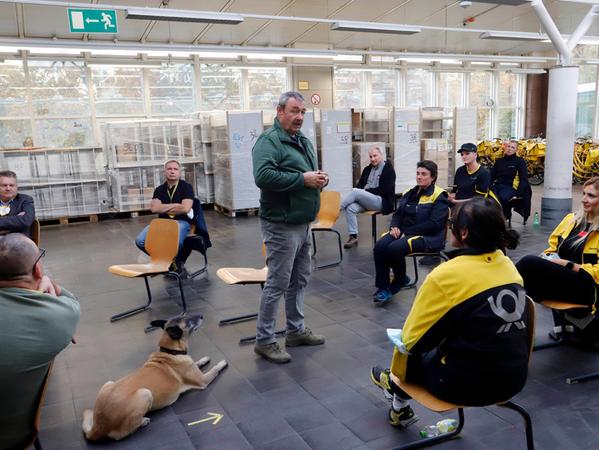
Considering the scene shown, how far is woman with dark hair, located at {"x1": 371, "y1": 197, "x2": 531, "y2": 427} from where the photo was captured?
1980 millimetres

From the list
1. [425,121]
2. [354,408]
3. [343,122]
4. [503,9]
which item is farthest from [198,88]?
[354,408]

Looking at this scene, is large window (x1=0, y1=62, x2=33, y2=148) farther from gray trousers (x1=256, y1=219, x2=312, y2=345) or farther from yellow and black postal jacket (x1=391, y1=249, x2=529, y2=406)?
yellow and black postal jacket (x1=391, y1=249, x2=529, y2=406)

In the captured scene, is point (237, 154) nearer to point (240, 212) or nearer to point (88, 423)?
point (240, 212)

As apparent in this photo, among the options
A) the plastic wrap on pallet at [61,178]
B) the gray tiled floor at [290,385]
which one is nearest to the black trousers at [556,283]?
the gray tiled floor at [290,385]

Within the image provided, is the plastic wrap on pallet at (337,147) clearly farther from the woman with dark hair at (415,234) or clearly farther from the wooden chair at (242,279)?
the wooden chair at (242,279)

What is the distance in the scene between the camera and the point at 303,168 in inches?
128

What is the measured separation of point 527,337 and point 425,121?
31.0ft

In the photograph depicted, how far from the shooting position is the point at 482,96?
663 inches

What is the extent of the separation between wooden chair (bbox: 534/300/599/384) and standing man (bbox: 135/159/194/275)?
10.8 feet

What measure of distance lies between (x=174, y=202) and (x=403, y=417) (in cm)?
344

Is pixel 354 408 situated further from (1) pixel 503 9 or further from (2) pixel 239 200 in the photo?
(1) pixel 503 9

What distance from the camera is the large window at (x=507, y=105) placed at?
16953 mm

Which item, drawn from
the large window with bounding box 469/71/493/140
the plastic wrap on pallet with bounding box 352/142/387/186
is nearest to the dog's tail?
the plastic wrap on pallet with bounding box 352/142/387/186

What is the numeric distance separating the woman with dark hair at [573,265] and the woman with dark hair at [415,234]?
115cm
